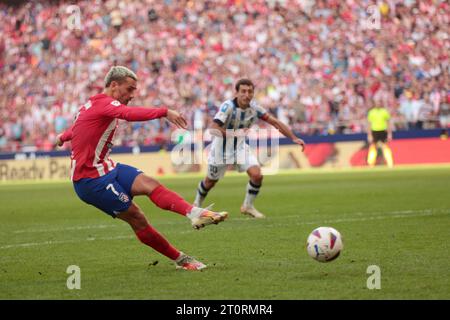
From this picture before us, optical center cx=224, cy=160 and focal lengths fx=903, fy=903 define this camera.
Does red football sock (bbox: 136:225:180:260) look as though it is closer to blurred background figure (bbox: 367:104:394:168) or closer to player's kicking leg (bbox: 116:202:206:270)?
player's kicking leg (bbox: 116:202:206:270)

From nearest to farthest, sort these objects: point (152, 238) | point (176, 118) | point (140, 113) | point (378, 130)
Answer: point (176, 118), point (140, 113), point (152, 238), point (378, 130)

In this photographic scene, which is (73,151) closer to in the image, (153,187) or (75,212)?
(153,187)

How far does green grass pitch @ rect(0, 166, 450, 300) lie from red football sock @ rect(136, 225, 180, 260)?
176 mm

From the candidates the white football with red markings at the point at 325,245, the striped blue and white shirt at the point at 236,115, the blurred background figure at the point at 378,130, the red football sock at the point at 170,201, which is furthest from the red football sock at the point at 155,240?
the blurred background figure at the point at 378,130

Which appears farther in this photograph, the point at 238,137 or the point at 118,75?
the point at 238,137

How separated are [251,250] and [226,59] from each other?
25.8 metres

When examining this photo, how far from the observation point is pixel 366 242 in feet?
34.9

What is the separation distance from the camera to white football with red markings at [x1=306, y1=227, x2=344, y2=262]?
8.34 m

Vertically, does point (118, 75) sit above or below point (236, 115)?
above

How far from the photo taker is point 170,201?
8.34 meters

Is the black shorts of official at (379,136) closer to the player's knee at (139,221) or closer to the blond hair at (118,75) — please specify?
the player's knee at (139,221)

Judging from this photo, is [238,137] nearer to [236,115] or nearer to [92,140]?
[236,115]

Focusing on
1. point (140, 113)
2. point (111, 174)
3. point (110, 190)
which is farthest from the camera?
point (111, 174)

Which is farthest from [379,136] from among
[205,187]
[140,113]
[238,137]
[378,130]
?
[140,113]
